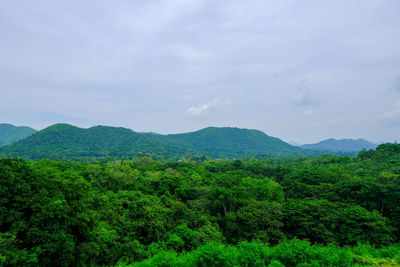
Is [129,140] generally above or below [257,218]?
above

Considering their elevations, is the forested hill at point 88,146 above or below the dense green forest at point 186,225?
above

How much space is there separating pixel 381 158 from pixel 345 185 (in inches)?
1473

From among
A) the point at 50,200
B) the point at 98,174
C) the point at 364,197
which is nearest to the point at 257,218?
the point at 364,197

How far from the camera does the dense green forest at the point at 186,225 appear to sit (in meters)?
9.70

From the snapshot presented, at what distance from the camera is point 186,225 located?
15.2 metres

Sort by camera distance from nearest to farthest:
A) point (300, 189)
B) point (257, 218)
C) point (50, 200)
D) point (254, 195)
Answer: point (50, 200)
point (257, 218)
point (254, 195)
point (300, 189)

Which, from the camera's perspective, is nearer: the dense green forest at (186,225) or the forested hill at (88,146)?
the dense green forest at (186,225)

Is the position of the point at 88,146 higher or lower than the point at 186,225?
higher

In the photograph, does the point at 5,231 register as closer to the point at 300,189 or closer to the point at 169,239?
the point at 169,239

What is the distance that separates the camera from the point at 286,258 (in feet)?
32.3

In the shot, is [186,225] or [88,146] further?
[88,146]

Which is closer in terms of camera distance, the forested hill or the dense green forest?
the dense green forest

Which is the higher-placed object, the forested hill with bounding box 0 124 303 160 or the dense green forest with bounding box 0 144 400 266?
the forested hill with bounding box 0 124 303 160

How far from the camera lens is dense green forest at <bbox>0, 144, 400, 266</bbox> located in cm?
970
